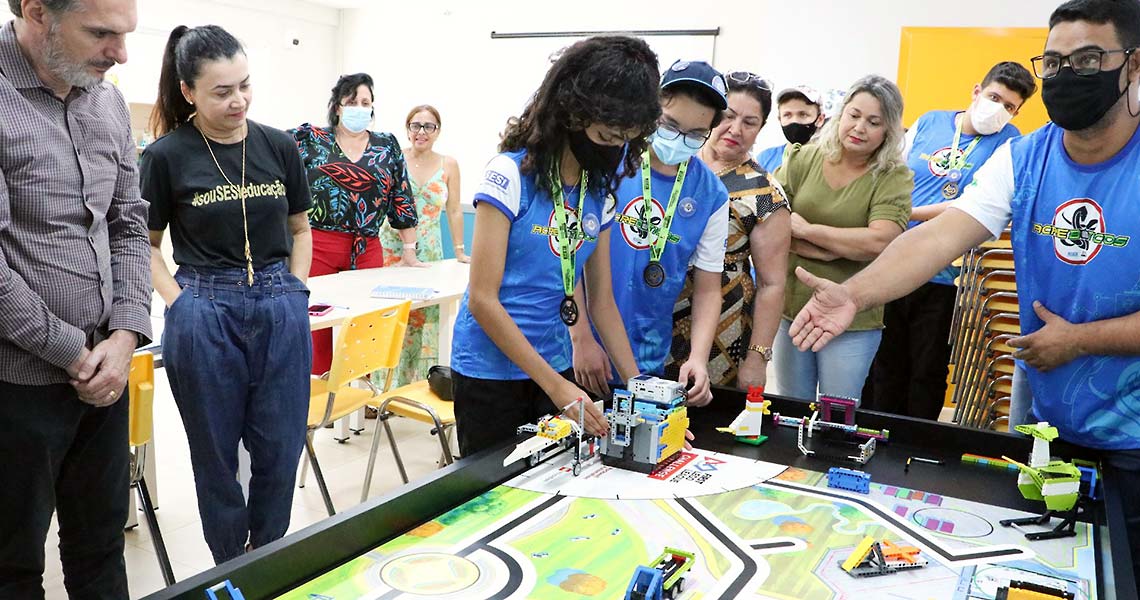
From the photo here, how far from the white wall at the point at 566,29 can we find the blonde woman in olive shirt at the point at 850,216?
126 inches

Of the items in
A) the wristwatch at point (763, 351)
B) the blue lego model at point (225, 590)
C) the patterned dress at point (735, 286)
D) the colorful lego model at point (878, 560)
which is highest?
the patterned dress at point (735, 286)

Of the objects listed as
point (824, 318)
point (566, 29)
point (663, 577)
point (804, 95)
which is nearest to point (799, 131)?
point (804, 95)

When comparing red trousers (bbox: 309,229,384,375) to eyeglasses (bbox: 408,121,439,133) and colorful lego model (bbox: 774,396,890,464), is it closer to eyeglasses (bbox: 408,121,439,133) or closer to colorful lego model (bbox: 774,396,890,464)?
eyeglasses (bbox: 408,121,439,133)

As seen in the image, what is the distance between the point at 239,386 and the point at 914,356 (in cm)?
268

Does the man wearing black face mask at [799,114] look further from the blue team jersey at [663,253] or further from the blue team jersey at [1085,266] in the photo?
the blue team jersey at [1085,266]

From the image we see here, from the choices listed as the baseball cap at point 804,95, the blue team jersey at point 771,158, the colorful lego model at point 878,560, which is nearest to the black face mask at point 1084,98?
the colorful lego model at point 878,560

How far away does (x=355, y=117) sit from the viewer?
402 centimetres

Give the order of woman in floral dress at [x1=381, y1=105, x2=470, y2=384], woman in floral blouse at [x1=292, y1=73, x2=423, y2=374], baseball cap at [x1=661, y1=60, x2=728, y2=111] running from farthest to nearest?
woman in floral dress at [x1=381, y1=105, x2=470, y2=384]
woman in floral blouse at [x1=292, y1=73, x2=423, y2=374]
baseball cap at [x1=661, y1=60, x2=728, y2=111]

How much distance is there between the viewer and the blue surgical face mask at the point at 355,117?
4005 mm

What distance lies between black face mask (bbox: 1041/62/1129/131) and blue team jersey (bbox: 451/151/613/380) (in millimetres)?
937

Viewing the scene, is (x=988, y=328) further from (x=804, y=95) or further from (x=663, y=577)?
(x=663, y=577)

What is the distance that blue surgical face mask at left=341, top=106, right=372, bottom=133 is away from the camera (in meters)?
4.00

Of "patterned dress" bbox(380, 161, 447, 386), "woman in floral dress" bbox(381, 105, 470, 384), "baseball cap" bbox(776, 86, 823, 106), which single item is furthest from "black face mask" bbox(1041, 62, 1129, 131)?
"woman in floral dress" bbox(381, 105, 470, 384)

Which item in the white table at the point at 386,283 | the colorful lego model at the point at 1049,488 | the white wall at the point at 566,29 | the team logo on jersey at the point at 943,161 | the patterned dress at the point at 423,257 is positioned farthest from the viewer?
the white wall at the point at 566,29
